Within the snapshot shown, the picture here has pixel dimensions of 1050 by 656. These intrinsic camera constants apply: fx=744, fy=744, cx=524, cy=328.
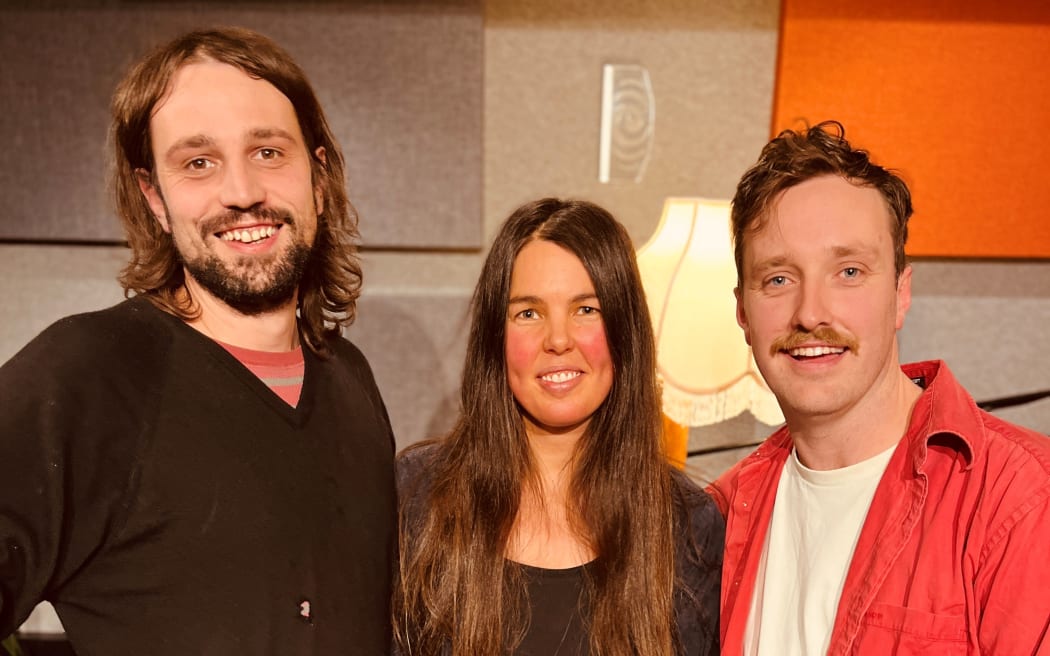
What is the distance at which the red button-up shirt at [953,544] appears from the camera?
0.99 metres

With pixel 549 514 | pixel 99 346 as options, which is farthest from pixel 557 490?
pixel 99 346

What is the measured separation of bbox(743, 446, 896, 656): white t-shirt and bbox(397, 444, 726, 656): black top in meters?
0.13

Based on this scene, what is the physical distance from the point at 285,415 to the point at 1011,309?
2094 mm

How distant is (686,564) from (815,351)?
50cm

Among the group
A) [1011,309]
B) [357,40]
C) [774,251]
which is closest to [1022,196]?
[1011,309]

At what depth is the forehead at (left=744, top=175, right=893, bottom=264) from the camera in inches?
46.6

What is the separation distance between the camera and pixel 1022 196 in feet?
7.06

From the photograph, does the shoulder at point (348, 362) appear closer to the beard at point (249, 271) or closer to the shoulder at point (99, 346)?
the beard at point (249, 271)

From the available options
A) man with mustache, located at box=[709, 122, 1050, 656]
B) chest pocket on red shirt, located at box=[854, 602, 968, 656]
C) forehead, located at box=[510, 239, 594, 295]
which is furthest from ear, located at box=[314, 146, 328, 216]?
chest pocket on red shirt, located at box=[854, 602, 968, 656]

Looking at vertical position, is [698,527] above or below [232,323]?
below

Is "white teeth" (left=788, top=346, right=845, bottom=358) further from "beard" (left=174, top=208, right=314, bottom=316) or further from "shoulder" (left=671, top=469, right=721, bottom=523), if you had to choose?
"beard" (left=174, top=208, right=314, bottom=316)

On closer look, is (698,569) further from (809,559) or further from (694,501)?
(809,559)

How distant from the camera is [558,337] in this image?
1.35m

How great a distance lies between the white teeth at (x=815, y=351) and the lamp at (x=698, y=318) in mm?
550
